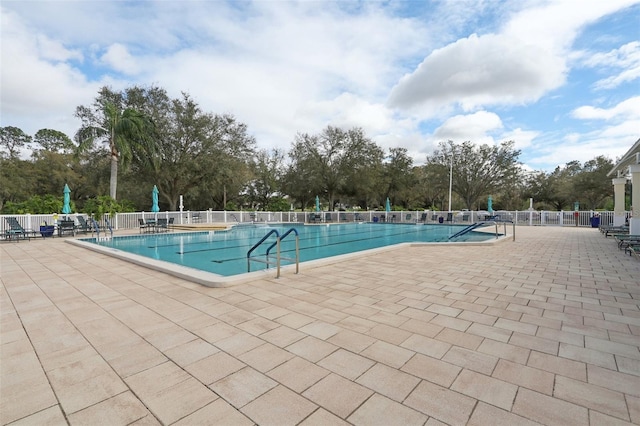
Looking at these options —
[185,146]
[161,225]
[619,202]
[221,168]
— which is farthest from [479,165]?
[161,225]

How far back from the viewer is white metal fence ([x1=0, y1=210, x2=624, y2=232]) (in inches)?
628

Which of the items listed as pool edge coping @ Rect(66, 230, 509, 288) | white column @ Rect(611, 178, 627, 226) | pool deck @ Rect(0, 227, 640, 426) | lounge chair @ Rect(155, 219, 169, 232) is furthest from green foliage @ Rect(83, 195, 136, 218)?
white column @ Rect(611, 178, 627, 226)

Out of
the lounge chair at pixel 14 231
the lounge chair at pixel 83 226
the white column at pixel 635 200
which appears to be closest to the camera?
the white column at pixel 635 200

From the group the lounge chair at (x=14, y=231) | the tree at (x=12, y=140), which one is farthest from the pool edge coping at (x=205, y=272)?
the tree at (x=12, y=140)

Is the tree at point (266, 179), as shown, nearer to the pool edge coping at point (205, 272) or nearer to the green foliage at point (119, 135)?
the green foliage at point (119, 135)

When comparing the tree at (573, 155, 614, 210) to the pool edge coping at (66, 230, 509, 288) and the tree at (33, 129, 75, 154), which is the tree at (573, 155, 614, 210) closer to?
the pool edge coping at (66, 230, 509, 288)

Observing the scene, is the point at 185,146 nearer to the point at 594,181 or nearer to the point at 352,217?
the point at 352,217

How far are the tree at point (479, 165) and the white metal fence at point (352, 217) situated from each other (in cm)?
→ 1046

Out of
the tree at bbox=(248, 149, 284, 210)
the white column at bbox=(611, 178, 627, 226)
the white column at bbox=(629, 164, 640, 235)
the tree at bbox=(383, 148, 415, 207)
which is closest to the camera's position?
the white column at bbox=(629, 164, 640, 235)

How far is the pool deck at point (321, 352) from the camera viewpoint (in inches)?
67.9

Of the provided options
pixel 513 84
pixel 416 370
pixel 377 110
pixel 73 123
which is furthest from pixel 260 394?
pixel 73 123

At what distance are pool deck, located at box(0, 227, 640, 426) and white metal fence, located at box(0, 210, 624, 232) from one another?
12.7m

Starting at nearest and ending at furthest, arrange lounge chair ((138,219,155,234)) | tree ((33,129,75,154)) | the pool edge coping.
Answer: the pool edge coping → lounge chair ((138,219,155,234)) → tree ((33,129,75,154))

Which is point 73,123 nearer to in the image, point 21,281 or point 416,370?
point 21,281
